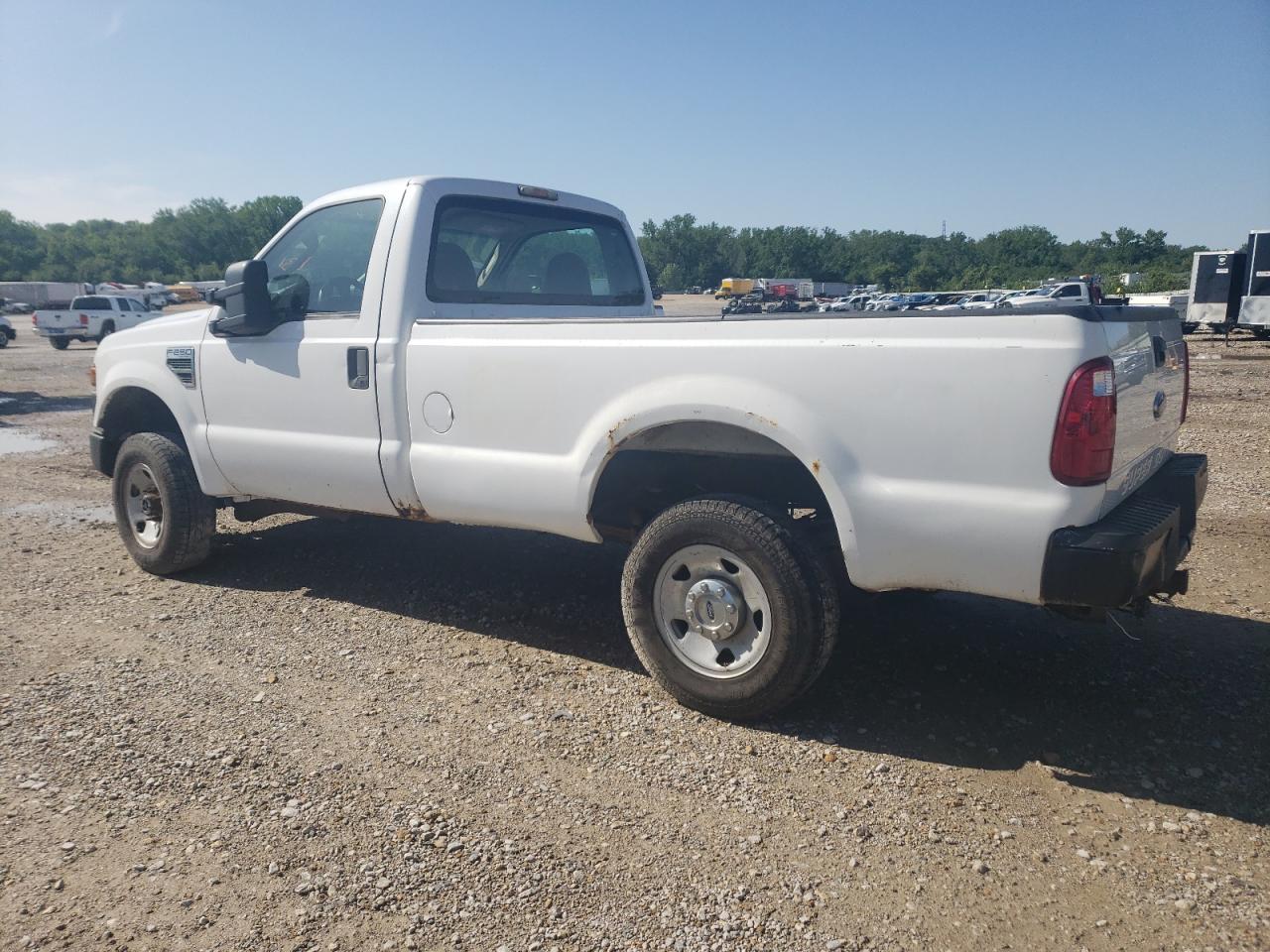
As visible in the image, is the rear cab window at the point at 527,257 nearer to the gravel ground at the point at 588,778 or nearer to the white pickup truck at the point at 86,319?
the gravel ground at the point at 588,778

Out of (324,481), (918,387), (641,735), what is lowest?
(641,735)

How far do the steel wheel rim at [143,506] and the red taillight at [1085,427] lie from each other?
15.8 ft

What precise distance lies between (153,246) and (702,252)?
72.3 meters

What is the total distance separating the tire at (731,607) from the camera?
10.9ft

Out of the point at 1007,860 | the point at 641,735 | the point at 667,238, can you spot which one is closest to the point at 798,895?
the point at 1007,860

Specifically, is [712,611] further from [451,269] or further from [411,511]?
[451,269]

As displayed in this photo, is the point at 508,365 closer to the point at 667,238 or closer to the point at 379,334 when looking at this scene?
the point at 379,334

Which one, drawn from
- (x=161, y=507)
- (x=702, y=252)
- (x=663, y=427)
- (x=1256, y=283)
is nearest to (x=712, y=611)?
(x=663, y=427)

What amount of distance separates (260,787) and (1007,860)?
2.44 metres

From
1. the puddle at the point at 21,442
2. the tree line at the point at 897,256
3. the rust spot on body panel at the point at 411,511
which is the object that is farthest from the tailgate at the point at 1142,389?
the tree line at the point at 897,256

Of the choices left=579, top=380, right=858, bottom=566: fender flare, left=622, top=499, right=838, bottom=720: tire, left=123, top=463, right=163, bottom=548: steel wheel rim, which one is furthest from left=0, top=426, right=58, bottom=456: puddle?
left=622, top=499, right=838, bottom=720: tire

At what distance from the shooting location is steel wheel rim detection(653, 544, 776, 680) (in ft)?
11.4

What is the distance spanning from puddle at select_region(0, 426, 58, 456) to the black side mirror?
23.1 feet

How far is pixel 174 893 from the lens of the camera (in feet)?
8.55
